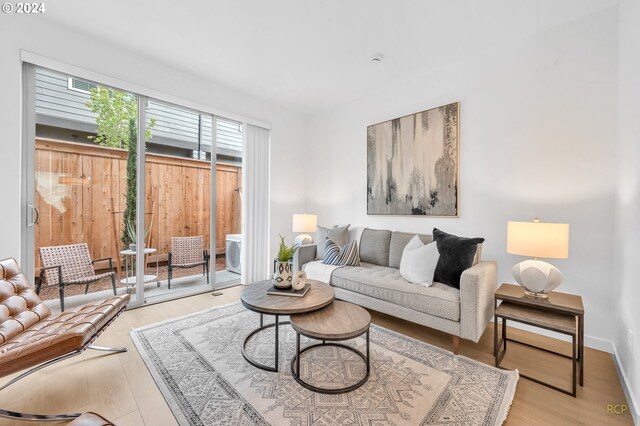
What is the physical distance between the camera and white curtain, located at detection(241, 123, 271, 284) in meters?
3.94

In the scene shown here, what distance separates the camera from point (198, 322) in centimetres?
268

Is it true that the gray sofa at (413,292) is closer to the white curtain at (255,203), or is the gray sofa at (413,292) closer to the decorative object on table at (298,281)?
the decorative object on table at (298,281)

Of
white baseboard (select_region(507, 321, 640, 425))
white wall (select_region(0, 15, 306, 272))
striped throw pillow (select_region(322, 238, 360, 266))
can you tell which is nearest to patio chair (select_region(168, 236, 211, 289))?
white wall (select_region(0, 15, 306, 272))

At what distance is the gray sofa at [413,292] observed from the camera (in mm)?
2059

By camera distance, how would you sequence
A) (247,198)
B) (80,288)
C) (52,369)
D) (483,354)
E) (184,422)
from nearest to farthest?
(184,422)
(52,369)
(483,354)
(80,288)
(247,198)

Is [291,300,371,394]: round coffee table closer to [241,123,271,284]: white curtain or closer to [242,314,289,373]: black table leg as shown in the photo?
[242,314,289,373]: black table leg

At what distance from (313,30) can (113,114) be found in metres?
2.35

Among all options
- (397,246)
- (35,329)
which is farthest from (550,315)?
(35,329)

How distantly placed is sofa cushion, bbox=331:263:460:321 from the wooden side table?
1.09 ft

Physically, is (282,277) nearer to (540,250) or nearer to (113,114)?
(540,250)

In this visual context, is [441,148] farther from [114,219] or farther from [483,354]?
[114,219]

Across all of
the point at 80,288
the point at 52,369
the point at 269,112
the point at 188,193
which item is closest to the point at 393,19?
the point at 269,112

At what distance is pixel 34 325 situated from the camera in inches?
71.2

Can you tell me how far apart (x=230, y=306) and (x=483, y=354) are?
8.25 ft
